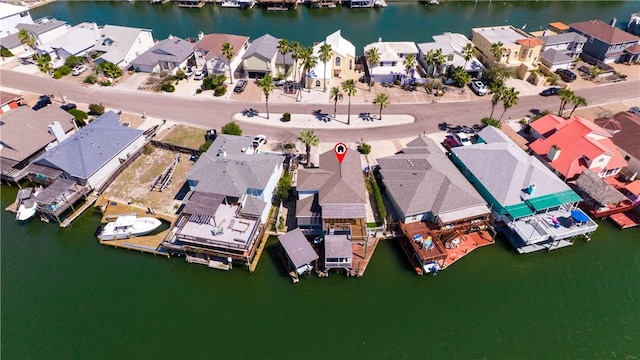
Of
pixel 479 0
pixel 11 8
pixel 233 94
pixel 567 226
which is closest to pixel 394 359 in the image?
pixel 567 226

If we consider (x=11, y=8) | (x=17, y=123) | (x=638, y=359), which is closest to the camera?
(x=638, y=359)

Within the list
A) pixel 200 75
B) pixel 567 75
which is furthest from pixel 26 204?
pixel 567 75

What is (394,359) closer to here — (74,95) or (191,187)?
(191,187)

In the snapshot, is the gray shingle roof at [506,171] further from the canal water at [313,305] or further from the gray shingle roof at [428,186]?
the canal water at [313,305]

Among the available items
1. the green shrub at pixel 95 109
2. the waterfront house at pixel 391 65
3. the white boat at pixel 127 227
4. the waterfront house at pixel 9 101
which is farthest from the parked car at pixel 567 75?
the waterfront house at pixel 9 101

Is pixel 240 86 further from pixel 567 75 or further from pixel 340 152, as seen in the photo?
pixel 567 75

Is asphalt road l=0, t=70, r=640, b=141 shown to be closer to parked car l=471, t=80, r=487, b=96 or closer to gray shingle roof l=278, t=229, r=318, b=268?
parked car l=471, t=80, r=487, b=96
